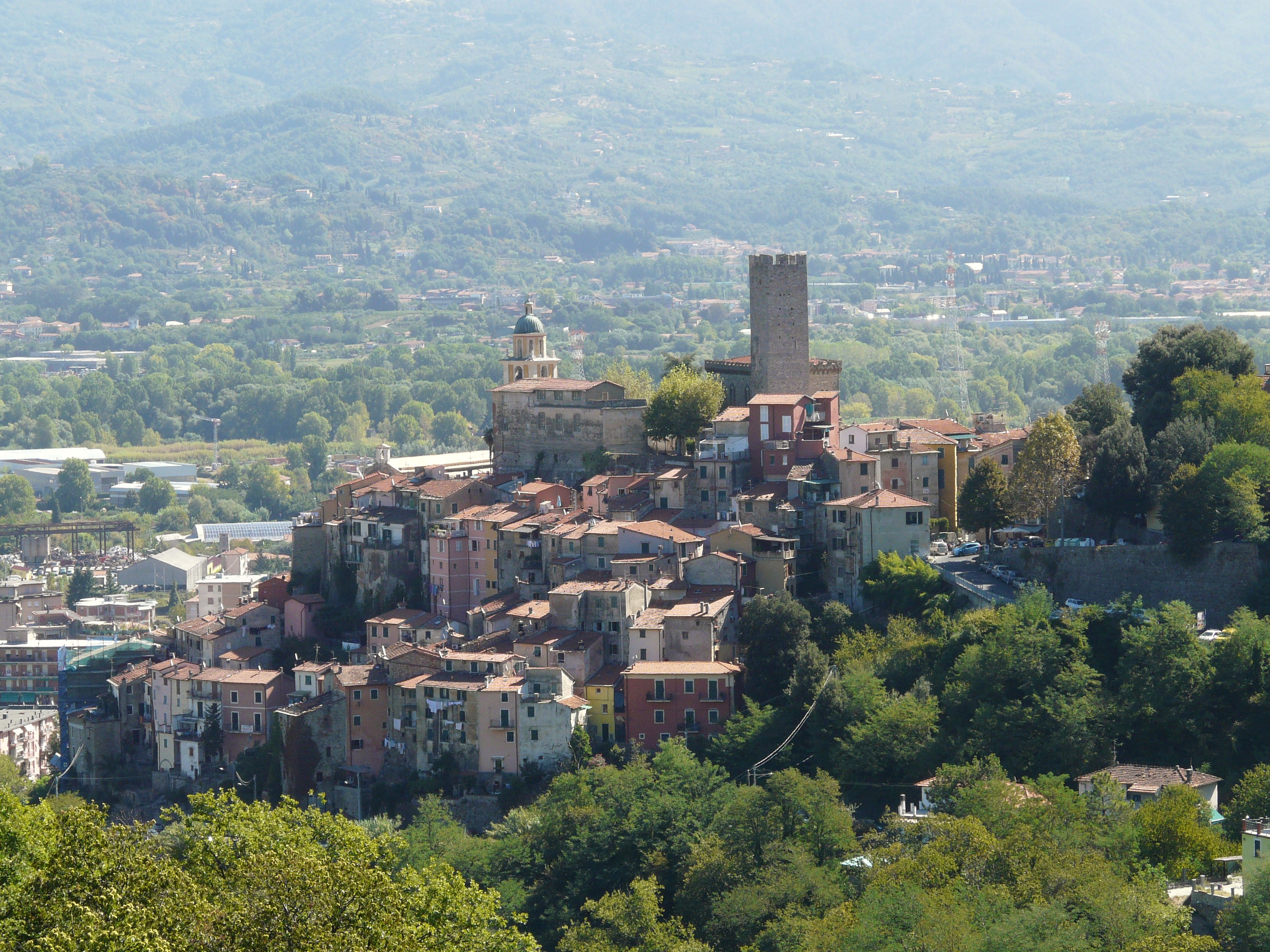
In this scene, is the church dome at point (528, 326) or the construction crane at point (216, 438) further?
the construction crane at point (216, 438)

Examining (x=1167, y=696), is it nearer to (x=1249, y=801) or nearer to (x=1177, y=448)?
(x=1249, y=801)

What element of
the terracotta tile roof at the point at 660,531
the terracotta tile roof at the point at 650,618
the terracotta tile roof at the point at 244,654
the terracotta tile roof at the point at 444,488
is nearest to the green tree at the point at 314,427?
the terracotta tile roof at the point at 444,488

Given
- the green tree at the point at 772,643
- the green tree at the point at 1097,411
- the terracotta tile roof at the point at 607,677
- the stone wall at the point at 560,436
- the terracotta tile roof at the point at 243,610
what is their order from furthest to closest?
1. the stone wall at the point at 560,436
2. the terracotta tile roof at the point at 243,610
3. the green tree at the point at 1097,411
4. the terracotta tile roof at the point at 607,677
5. the green tree at the point at 772,643

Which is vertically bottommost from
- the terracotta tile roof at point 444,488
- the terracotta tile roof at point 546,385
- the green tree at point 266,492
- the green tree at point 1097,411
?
the green tree at point 266,492

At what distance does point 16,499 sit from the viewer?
123500mm

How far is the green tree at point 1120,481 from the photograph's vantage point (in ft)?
161

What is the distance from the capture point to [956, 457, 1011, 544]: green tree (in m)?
51.5

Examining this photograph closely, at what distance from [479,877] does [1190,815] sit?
1410 cm

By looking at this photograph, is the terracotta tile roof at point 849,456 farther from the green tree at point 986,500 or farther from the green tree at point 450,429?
the green tree at point 450,429

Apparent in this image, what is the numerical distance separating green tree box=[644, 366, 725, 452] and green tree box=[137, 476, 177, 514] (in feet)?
231

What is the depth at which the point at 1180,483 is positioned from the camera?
47.2m

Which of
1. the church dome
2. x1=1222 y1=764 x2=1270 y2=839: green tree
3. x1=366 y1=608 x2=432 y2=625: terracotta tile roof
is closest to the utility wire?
x1=1222 y1=764 x2=1270 y2=839: green tree

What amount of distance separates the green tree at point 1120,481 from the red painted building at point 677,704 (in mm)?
8664

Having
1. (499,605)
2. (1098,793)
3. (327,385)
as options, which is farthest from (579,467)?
(327,385)
